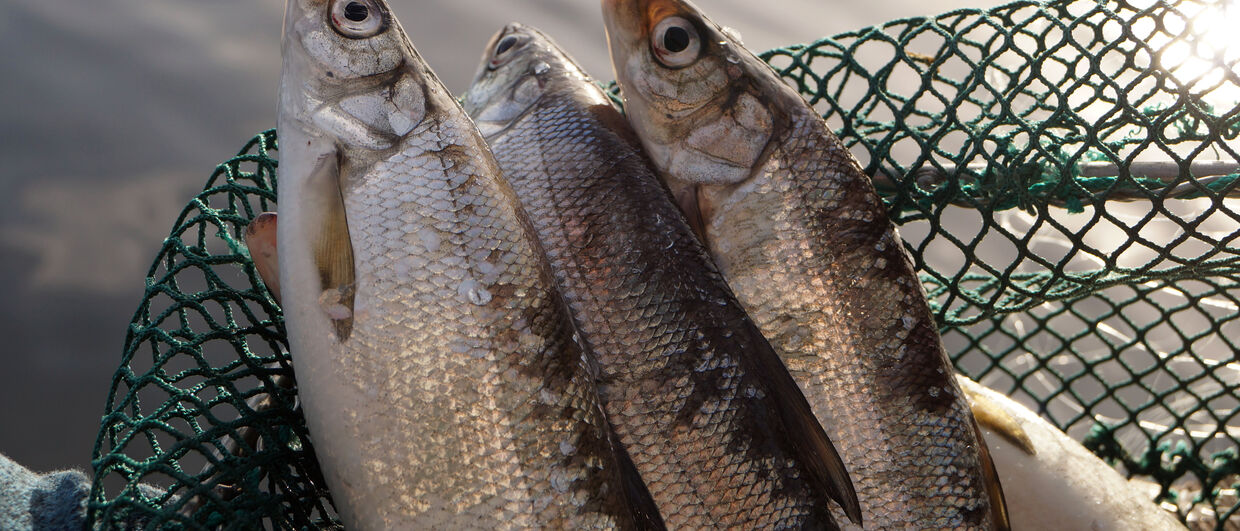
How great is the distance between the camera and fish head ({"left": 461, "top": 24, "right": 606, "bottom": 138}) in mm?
2600

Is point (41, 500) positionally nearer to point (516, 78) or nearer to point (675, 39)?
point (516, 78)

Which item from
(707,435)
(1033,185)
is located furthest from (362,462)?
(1033,185)

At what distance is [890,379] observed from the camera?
2174 mm

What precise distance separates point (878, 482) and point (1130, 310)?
4306mm

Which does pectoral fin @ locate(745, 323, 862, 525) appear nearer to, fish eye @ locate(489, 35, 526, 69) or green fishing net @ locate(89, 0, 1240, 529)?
green fishing net @ locate(89, 0, 1240, 529)

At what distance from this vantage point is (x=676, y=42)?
252 cm

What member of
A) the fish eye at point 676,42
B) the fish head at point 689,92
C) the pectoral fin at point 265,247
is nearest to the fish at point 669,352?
the fish head at point 689,92

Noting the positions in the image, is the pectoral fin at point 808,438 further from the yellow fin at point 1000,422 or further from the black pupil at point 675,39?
the black pupil at point 675,39

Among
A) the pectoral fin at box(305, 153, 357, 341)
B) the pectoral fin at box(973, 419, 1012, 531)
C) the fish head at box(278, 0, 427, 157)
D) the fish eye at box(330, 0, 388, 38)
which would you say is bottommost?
the pectoral fin at box(973, 419, 1012, 531)

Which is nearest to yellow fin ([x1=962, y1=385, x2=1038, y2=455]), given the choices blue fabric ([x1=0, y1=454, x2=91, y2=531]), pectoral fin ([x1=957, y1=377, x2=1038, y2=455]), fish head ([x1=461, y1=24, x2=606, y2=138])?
pectoral fin ([x1=957, y1=377, x2=1038, y2=455])

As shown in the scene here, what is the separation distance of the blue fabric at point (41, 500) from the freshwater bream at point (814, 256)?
165 cm

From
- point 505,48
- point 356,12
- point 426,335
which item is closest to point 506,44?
point 505,48

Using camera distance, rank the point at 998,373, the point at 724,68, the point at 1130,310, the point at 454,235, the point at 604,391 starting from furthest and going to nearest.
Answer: the point at 998,373 < the point at 1130,310 < the point at 724,68 < the point at 604,391 < the point at 454,235

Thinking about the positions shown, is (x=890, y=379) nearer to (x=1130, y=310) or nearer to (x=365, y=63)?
(x=365, y=63)
